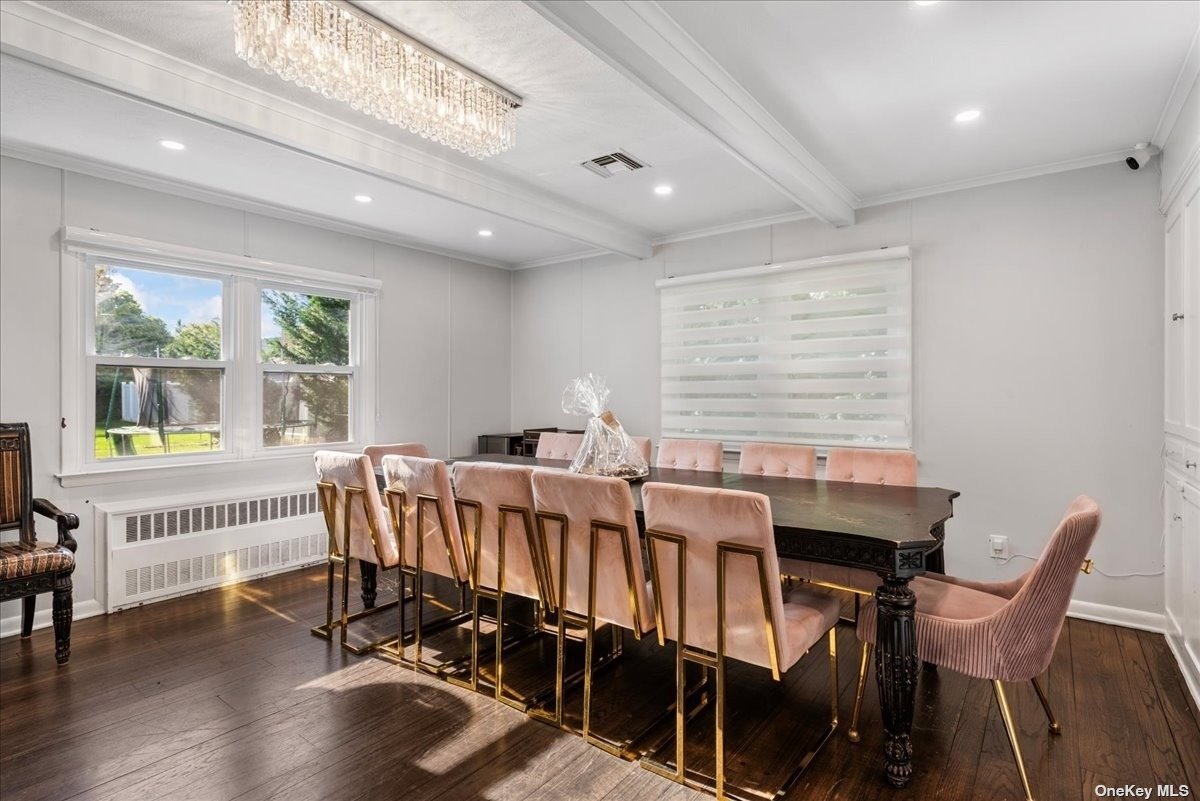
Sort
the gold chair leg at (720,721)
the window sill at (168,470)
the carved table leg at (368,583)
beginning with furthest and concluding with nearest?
the carved table leg at (368,583) < the window sill at (168,470) < the gold chair leg at (720,721)

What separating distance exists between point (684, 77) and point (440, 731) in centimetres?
265

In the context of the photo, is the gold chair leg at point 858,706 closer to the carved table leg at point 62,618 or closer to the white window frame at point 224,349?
the carved table leg at point 62,618

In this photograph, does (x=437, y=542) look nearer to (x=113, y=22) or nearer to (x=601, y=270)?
(x=113, y=22)

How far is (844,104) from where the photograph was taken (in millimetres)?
2750

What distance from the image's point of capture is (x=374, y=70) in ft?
7.52

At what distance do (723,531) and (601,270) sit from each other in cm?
402

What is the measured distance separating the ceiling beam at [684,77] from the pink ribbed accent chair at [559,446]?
6.74ft

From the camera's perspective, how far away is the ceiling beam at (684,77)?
1935 mm

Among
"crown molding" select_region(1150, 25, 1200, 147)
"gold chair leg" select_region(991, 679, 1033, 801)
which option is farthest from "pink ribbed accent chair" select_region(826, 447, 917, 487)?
"crown molding" select_region(1150, 25, 1200, 147)

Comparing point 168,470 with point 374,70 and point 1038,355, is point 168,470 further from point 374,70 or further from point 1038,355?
point 1038,355

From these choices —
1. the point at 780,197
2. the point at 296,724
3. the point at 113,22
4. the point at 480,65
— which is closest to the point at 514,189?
the point at 480,65

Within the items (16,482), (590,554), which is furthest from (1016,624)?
(16,482)

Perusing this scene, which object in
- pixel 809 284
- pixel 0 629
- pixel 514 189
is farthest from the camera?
pixel 809 284

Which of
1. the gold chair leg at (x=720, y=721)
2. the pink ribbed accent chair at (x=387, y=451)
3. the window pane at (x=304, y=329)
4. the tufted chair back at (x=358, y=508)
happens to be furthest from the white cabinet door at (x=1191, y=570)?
the window pane at (x=304, y=329)
